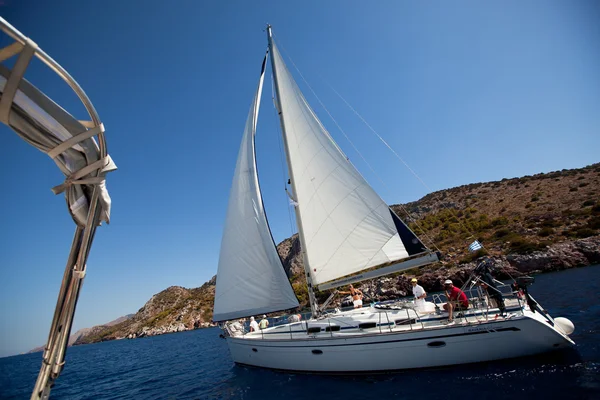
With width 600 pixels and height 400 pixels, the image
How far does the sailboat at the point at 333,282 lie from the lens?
332 inches

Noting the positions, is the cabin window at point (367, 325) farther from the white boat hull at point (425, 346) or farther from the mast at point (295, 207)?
the mast at point (295, 207)

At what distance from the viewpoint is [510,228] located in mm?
38844

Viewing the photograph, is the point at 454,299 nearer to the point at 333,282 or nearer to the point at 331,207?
the point at 333,282

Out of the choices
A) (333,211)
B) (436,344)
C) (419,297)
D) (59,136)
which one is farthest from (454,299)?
(59,136)

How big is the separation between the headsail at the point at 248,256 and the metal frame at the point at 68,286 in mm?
9430

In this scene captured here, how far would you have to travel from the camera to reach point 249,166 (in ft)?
45.3

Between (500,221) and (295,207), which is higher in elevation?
(500,221)

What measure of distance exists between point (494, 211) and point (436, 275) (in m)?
21.6

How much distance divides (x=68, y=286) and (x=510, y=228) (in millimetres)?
49615

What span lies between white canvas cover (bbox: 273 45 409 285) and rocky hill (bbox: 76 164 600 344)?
39.5 ft

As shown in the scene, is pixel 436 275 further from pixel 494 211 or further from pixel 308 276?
pixel 308 276

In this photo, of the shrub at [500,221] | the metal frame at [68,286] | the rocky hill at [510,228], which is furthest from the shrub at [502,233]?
the metal frame at [68,286]

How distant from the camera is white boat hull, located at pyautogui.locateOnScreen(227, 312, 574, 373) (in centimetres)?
796

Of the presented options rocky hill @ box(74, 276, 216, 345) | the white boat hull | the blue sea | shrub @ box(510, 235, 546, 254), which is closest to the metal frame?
the blue sea
